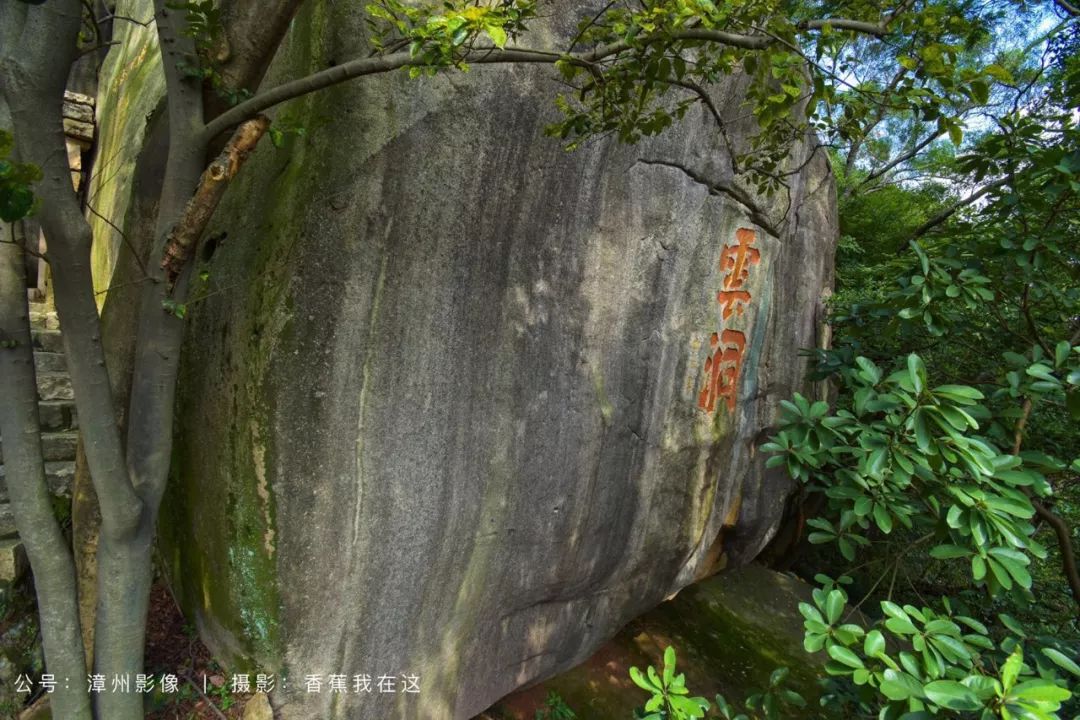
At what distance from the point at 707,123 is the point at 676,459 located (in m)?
2.16

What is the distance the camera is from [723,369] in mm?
3980

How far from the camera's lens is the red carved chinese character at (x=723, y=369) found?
152 inches

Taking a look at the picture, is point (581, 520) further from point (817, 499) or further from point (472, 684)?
point (817, 499)

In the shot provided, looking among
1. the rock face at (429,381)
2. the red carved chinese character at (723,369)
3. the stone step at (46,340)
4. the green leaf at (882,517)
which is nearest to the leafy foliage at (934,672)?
the green leaf at (882,517)

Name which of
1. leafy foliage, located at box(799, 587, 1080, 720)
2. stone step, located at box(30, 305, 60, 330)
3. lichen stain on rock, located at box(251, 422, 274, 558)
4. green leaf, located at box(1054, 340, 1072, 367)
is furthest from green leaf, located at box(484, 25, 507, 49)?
stone step, located at box(30, 305, 60, 330)

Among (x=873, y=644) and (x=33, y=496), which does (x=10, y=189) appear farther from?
(x=873, y=644)

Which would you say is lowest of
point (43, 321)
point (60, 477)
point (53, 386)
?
point (60, 477)

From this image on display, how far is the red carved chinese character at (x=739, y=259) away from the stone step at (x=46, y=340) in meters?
4.54

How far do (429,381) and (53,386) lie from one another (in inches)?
111

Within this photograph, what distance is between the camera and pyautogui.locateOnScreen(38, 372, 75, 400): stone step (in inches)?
138

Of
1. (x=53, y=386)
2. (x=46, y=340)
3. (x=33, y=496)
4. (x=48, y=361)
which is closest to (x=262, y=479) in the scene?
(x=33, y=496)

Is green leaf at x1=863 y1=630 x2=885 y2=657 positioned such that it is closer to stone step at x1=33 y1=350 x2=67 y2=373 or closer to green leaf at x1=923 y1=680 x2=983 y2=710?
green leaf at x1=923 y1=680 x2=983 y2=710

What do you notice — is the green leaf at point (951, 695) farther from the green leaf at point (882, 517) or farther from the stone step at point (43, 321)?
the stone step at point (43, 321)

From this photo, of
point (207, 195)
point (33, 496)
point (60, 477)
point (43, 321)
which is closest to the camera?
point (207, 195)
